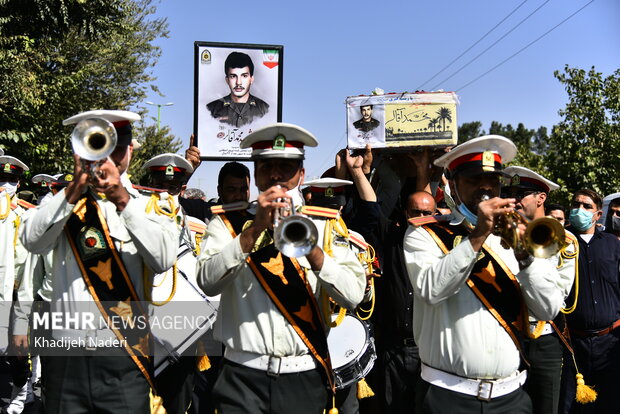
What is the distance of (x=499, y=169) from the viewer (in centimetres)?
358

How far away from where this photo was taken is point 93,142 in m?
3.23

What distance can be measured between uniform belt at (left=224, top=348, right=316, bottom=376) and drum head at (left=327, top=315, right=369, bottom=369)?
1357 mm

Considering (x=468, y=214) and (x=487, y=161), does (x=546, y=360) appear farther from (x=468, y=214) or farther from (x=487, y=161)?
(x=487, y=161)

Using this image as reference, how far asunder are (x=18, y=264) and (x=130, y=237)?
8.62 feet

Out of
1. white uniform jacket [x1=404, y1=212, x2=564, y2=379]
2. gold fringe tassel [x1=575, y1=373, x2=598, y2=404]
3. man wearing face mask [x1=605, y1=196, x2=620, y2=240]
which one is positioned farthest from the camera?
man wearing face mask [x1=605, y1=196, x2=620, y2=240]

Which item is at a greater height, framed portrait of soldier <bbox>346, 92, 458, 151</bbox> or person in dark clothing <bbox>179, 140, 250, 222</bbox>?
framed portrait of soldier <bbox>346, 92, 458, 151</bbox>

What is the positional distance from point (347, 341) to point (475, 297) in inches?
71.0

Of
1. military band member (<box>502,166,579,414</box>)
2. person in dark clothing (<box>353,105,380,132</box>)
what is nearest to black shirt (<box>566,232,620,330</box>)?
military band member (<box>502,166,579,414</box>)

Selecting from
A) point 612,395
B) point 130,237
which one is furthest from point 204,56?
point 612,395

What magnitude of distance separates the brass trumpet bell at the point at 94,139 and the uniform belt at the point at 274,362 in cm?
131

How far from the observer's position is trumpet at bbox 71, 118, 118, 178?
3162 millimetres

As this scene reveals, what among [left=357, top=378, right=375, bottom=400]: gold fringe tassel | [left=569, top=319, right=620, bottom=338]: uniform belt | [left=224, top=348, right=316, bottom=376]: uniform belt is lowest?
[left=357, top=378, right=375, bottom=400]: gold fringe tassel

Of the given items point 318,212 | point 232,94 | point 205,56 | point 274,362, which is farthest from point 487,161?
point 205,56

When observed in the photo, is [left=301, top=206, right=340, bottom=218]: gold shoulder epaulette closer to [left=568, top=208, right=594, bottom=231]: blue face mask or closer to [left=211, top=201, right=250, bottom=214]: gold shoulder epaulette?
[left=211, top=201, right=250, bottom=214]: gold shoulder epaulette
